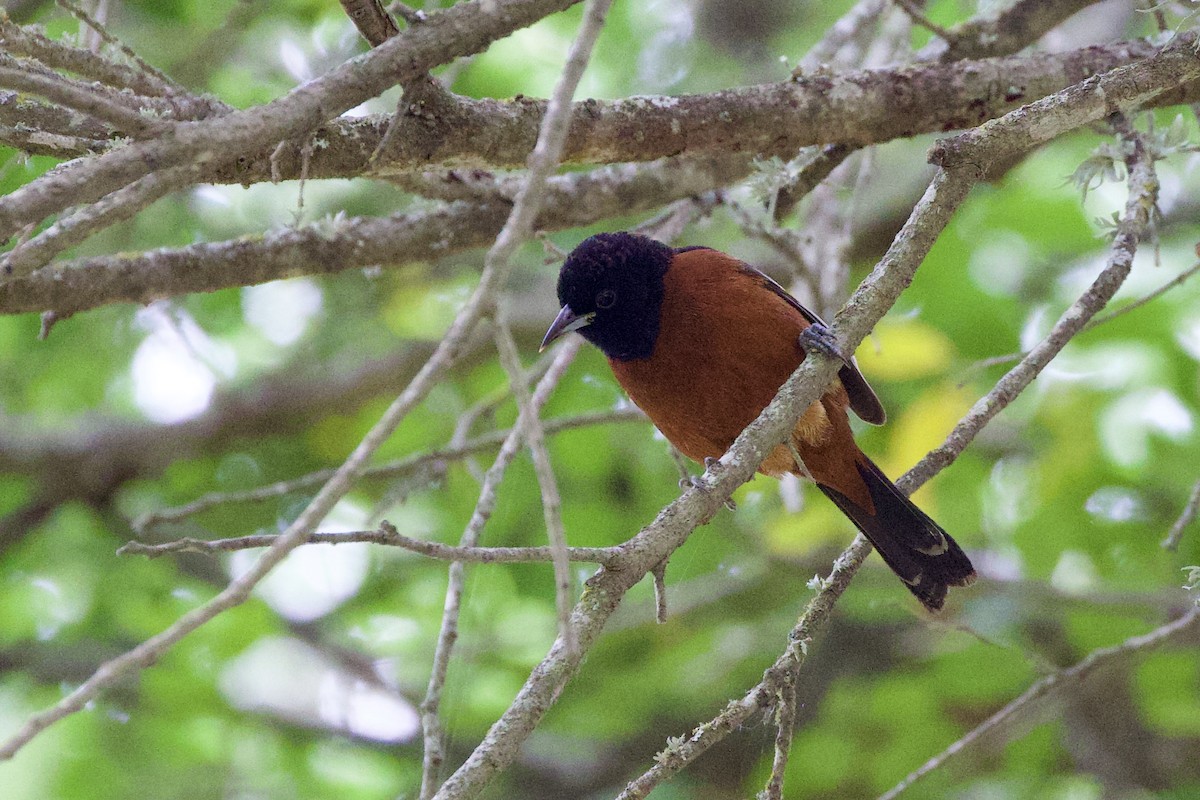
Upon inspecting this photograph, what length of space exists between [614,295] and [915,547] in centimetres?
140

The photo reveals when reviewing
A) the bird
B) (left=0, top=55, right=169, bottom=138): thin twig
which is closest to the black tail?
the bird

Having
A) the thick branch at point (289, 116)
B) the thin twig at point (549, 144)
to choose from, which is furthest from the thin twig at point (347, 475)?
the thick branch at point (289, 116)

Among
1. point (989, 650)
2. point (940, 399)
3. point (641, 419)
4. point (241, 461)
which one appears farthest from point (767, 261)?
point (241, 461)

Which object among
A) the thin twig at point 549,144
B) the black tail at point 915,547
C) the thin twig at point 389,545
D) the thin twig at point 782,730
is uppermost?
the black tail at point 915,547

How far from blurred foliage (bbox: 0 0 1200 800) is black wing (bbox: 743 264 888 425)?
1.95 feet

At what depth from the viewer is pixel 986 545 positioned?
5.51 m

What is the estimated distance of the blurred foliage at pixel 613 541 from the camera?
5.00m

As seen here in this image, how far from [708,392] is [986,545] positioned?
240 cm

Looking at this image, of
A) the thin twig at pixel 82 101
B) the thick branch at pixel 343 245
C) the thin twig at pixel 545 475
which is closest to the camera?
the thin twig at pixel 545 475

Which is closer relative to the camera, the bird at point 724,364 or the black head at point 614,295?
the bird at point 724,364

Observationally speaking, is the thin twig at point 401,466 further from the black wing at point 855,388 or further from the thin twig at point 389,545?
the thin twig at point 389,545

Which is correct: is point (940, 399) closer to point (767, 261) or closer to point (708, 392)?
point (767, 261)

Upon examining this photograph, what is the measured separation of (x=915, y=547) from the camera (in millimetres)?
4078

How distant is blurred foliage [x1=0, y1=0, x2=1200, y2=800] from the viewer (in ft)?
16.4
